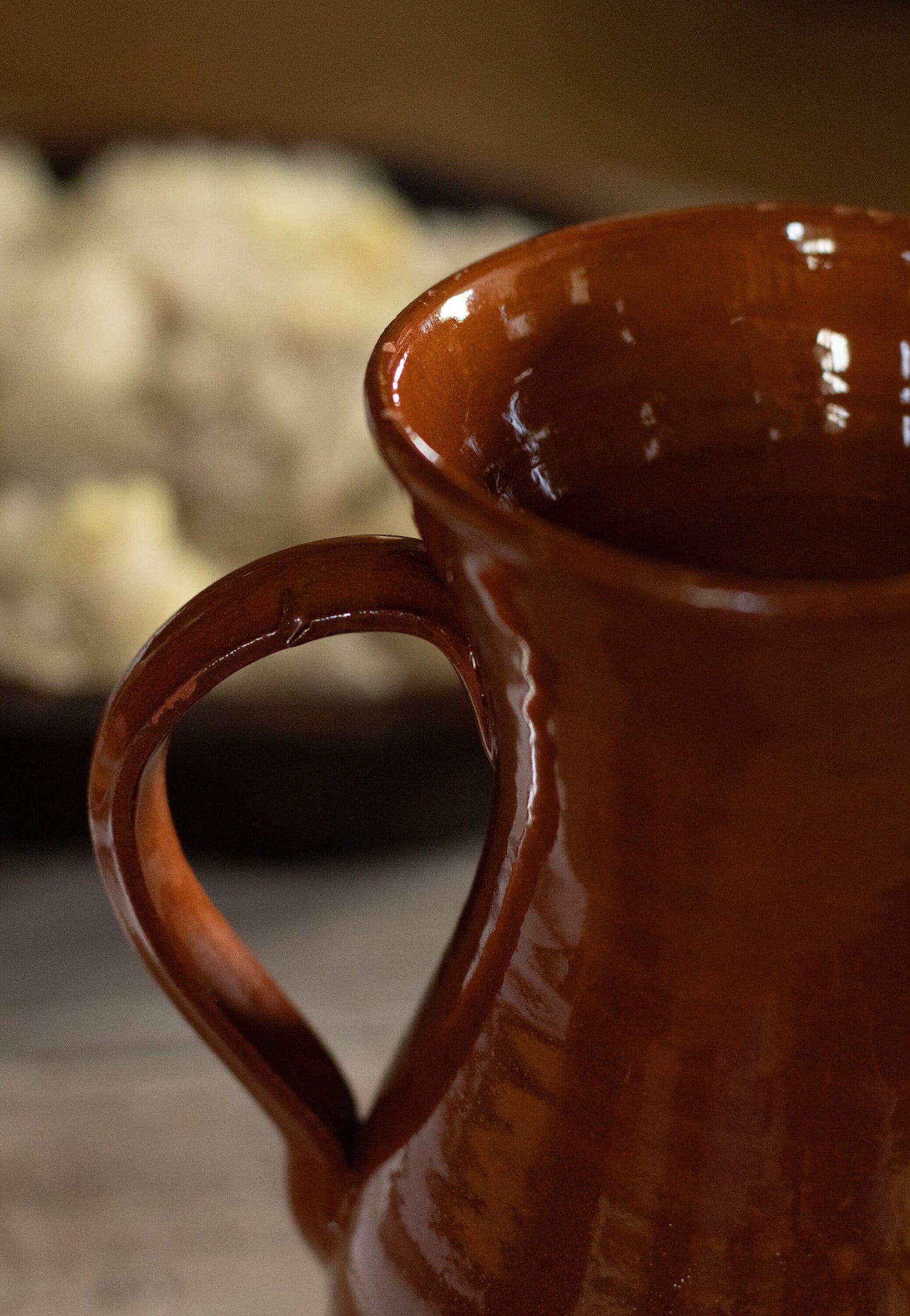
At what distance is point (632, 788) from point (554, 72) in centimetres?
Result: 205

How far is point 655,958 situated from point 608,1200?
0.05m

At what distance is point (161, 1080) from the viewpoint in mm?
504

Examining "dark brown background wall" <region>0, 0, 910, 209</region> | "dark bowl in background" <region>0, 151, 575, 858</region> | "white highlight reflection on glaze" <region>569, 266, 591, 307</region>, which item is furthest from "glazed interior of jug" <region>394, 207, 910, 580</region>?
"dark brown background wall" <region>0, 0, 910, 209</region>

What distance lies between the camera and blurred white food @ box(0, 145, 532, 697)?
24.9 inches

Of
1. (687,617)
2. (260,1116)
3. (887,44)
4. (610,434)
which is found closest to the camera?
(687,617)

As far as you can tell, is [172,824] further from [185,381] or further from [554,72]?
[554,72]

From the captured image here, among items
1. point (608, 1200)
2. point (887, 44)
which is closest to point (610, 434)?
point (608, 1200)

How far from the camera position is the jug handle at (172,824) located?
0.87ft

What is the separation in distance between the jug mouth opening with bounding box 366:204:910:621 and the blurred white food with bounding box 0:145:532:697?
0.28 m

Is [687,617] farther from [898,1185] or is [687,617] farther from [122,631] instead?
[122,631]

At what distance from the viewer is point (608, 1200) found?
Answer: 251 millimetres

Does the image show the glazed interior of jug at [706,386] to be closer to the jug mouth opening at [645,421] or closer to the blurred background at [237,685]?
the jug mouth opening at [645,421]

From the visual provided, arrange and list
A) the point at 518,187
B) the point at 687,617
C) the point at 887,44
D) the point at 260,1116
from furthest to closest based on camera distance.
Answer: the point at 887,44
the point at 518,187
the point at 260,1116
the point at 687,617

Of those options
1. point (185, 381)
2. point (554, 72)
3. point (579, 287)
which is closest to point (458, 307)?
point (579, 287)
